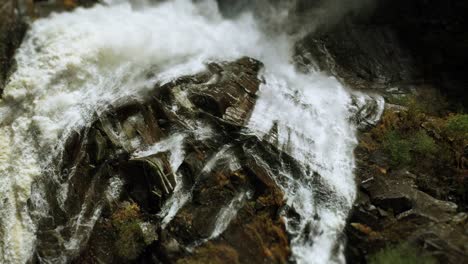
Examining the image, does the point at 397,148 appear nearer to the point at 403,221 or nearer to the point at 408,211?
the point at 408,211

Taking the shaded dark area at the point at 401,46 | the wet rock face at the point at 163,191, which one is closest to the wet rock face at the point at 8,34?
the wet rock face at the point at 163,191

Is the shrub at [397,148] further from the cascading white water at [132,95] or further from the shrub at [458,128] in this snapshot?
the shrub at [458,128]

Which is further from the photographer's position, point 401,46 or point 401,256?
point 401,46

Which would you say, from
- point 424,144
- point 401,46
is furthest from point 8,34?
point 401,46

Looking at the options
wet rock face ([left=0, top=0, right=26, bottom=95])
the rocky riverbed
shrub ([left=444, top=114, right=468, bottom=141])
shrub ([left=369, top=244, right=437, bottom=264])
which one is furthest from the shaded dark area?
wet rock face ([left=0, top=0, right=26, bottom=95])

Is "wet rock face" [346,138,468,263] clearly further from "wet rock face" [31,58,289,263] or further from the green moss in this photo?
the green moss

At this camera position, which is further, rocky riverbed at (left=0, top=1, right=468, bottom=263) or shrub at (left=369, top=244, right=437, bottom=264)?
rocky riverbed at (left=0, top=1, right=468, bottom=263)

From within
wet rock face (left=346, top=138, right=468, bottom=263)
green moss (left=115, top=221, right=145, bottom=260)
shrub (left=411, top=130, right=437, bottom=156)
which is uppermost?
shrub (left=411, top=130, right=437, bottom=156)
